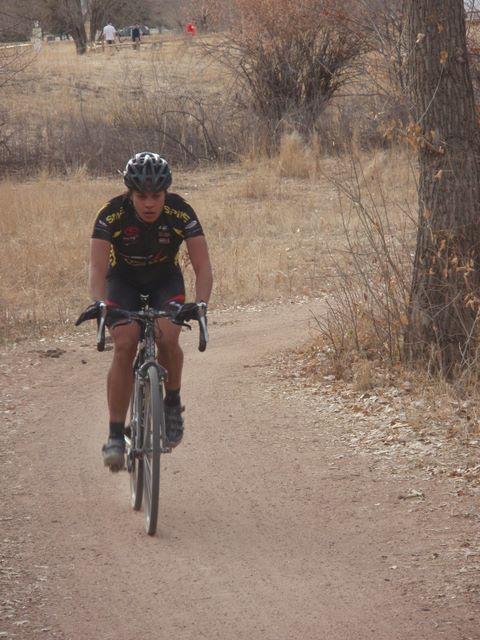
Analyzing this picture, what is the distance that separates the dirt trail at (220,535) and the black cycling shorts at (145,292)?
1.10 meters

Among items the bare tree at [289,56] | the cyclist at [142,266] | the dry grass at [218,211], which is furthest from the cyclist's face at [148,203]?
the bare tree at [289,56]

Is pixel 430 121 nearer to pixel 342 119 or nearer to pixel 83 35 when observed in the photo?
pixel 342 119

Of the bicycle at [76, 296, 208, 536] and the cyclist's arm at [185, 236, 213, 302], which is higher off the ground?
the cyclist's arm at [185, 236, 213, 302]

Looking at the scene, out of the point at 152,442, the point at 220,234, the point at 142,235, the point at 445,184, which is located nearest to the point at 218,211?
the point at 220,234

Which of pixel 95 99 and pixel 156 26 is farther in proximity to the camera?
pixel 156 26

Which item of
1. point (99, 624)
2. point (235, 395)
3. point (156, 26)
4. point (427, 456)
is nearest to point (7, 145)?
point (235, 395)

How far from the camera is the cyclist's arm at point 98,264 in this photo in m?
5.49

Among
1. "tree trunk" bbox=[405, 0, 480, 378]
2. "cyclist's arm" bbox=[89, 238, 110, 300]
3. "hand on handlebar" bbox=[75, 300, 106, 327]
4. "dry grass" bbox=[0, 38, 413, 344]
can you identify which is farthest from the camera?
"dry grass" bbox=[0, 38, 413, 344]

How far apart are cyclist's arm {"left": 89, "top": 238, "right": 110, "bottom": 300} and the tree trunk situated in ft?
8.72

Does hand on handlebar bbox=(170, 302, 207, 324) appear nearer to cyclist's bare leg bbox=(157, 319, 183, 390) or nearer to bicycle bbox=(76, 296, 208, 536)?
bicycle bbox=(76, 296, 208, 536)

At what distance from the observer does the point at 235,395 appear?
821 centimetres

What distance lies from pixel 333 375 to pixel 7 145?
15.5m

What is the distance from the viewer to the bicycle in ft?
17.0

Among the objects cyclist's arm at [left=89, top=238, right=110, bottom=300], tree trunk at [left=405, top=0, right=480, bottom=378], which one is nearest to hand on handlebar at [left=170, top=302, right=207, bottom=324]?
cyclist's arm at [left=89, top=238, right=110, bottom=300]
